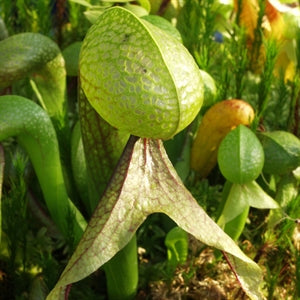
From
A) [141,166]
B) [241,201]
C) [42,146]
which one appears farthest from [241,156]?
[42,146]

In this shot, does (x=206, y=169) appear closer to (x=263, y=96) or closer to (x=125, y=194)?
(x=263, y=96)

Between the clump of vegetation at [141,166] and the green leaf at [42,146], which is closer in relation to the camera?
the clump of vegetation at [141,166]

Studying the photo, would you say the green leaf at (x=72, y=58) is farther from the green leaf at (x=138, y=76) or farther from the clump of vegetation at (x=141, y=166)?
the green leaf at (x=138, y=76)

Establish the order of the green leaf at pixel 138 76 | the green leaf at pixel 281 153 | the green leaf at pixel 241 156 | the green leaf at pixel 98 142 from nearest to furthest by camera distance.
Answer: the green leaf at pixel 138 76
the green leaf at pixel 98 142
the green leaf at pixel 241 156
the green leaf at pixel 281 153

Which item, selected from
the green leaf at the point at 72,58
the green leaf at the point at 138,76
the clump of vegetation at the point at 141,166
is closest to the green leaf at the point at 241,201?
the clump of vegetation at the point at 141,166

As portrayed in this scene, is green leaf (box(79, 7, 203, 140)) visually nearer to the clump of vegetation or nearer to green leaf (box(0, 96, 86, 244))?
the clump of vegetation

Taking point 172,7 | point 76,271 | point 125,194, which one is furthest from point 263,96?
point 76,271

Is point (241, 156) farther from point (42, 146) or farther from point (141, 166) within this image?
point (42, 146)

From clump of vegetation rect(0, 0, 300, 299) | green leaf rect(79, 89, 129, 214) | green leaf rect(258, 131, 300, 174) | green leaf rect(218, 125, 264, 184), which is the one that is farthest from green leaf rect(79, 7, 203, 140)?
green leaf rect(258, 131, 300, 174)
